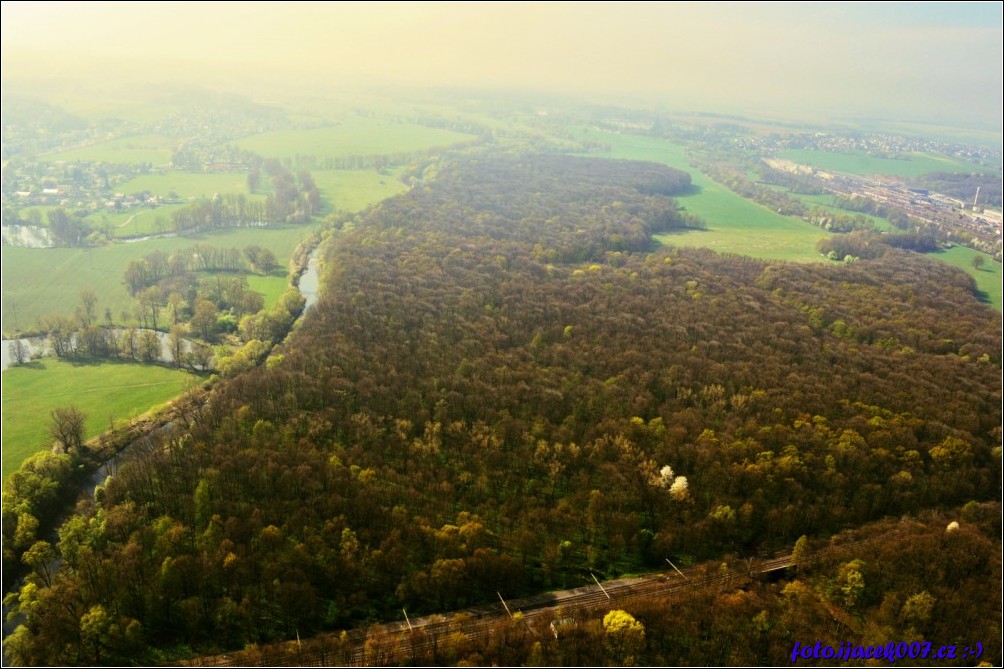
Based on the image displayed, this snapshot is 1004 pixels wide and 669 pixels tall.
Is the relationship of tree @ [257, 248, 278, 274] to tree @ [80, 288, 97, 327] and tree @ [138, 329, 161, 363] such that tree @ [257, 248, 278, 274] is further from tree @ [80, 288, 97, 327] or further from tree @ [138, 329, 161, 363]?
tree @ [138, 329, 161, 363]

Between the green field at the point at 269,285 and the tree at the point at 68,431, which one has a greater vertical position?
the green field at the point at 269,285

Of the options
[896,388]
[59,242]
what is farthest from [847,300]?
[59,242]

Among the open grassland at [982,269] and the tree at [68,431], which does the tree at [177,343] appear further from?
the open grassland at [982,269]

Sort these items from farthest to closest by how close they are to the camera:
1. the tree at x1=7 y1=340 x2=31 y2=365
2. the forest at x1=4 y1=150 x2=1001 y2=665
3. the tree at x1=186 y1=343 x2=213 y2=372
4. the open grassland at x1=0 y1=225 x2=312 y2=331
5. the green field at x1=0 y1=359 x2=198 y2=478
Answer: the open grassland at x1=0 y1=225 x2=312 y2=331 → the tree at x1=186 y1=343 x2=213 y2=372 → the tree at x1=7 y1=340 x2=31 y2=365 → the green field at x1=0 y1=359 x2=198 y2=478 → the forest at x1=4 y1=150 x2=1001 y2=665

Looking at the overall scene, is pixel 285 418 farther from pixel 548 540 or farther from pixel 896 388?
pixel 896 388

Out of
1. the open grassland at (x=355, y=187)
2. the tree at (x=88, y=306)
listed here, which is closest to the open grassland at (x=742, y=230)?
the open grassland at (x=355, y=187)

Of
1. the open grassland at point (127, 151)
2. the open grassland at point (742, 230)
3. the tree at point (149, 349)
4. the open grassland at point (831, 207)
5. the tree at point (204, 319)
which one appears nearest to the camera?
the tree at point (149, 349)

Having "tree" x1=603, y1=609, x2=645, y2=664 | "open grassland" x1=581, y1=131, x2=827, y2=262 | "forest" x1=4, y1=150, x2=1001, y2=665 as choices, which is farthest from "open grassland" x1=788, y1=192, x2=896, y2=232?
"tree" x1=603, y1=609, x2=645, y2=664
